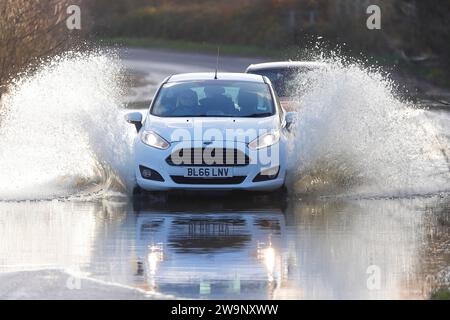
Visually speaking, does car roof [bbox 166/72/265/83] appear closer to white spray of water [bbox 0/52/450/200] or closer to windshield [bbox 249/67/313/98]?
white spray of water [bbox 0/52/450/200]

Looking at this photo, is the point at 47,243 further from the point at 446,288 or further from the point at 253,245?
the point at 446,288

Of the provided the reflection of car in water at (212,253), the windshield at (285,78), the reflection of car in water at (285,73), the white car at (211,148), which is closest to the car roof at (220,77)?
the white car at (211,148)

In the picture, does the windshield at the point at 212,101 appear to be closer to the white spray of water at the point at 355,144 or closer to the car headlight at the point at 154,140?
the white spray of water at the point at 355,144

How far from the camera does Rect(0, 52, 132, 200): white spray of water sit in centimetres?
1903

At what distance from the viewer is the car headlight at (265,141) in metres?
17.6

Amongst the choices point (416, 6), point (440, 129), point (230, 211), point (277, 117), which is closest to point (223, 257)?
point (230, 211)

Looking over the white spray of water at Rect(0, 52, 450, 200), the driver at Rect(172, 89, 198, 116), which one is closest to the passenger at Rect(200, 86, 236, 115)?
the driver at Rect(172, 89, 198, 116)

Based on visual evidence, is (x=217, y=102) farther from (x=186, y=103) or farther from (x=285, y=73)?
(x=285, y=73)

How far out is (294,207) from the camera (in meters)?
17.2

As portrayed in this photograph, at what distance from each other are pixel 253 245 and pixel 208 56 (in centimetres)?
4426

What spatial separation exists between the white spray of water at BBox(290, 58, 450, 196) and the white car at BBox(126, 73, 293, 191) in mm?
538

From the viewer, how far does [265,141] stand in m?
17.7

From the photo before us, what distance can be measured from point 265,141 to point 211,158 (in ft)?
2.42

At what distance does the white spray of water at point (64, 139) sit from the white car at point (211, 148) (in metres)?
0.72
